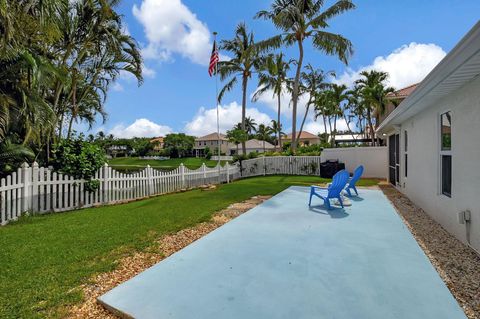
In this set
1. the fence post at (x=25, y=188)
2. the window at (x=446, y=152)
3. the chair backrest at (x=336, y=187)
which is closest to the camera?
the window at (x=446, y=152)

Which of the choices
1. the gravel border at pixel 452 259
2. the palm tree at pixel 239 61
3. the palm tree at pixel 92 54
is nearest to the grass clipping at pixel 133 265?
the gravel border at pixel 452 259

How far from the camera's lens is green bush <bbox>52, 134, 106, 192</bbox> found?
7734 millimetres

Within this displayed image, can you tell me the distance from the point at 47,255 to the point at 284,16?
17800mm

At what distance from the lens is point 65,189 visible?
7.51m

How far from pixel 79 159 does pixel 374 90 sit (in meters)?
26.9

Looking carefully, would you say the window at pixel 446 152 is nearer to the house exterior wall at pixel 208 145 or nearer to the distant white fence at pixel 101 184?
the distant white fence at pixel 101 184

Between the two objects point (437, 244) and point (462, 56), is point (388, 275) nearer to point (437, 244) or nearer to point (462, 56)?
point (437, 244)

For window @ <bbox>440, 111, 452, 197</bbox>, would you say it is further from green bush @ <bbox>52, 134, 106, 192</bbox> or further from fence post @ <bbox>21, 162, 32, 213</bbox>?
fence post @ <bbox>21, 162, 32, 213</bbox>

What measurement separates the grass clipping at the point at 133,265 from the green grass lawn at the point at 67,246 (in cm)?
12

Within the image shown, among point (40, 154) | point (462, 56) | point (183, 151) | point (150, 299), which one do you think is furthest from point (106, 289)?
point (183, 151)

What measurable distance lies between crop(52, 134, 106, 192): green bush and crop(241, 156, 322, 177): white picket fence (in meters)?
11.3

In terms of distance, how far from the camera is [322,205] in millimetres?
7312

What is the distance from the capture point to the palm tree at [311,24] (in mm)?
17219

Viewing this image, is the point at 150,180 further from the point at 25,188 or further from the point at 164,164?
the point at 164,164
